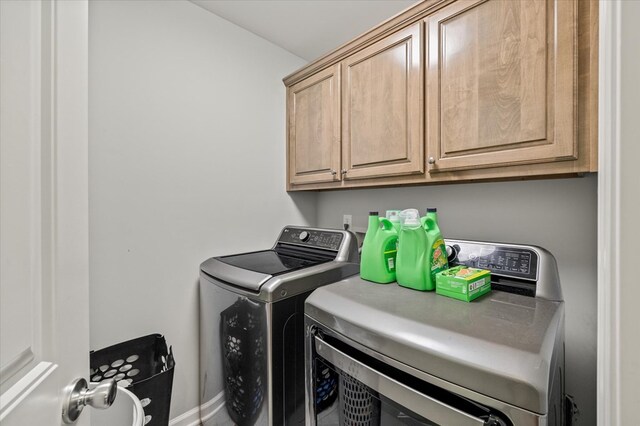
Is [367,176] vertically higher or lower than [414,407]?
higher

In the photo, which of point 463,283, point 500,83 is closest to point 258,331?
point 463,283

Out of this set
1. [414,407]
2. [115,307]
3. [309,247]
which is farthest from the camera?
[309,247]

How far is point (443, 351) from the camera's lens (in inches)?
26.8

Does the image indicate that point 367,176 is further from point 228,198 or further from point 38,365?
point 38,365

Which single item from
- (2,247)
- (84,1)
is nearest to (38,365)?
(2,247)

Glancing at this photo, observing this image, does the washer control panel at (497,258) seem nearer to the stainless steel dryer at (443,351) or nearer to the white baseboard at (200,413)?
the stainless steel dryer at (443,351)

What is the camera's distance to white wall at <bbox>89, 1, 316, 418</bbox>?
1352 millimetres

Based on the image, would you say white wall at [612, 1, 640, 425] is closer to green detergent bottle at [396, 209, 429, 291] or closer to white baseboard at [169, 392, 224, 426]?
green detergent bottle at [396, 209, 429, 291]

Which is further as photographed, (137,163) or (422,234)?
(137,163)

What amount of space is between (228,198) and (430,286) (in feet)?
4.35

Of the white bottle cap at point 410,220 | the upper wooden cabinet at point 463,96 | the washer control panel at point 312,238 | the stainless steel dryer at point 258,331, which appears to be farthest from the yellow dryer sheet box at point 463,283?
the washer control panel at point 312,238

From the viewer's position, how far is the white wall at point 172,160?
4.43ft

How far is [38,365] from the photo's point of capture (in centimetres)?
44

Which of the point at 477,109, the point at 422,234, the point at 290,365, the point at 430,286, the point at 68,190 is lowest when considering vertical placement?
the point at 290,365
